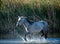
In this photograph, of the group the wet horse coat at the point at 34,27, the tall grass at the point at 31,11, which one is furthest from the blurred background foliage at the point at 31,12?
the wet horse coat at the point at 34,27

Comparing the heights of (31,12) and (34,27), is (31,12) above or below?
below

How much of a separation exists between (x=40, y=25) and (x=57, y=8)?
484 centimetres

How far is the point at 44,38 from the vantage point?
1146 centimetres

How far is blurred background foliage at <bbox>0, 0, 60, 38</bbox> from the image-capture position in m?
15.8

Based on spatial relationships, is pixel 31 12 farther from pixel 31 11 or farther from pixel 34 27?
pixel 34 27

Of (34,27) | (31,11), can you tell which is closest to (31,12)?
(31,11)

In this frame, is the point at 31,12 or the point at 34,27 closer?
the point at 34,27

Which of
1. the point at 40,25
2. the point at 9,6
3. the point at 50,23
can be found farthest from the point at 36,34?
the point at 9,6

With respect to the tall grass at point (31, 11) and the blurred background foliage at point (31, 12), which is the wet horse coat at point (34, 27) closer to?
the blurred background foliage at point (31, 12)

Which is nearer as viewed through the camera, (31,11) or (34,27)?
(34,27)

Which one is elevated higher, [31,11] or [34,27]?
[34,27]

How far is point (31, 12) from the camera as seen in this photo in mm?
16250

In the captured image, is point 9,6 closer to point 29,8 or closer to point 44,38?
point 29,8

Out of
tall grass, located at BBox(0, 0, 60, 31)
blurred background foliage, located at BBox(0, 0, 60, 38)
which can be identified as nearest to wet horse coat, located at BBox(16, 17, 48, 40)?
blurred background foliage, located at BBox(0, 0, 60, 38)
